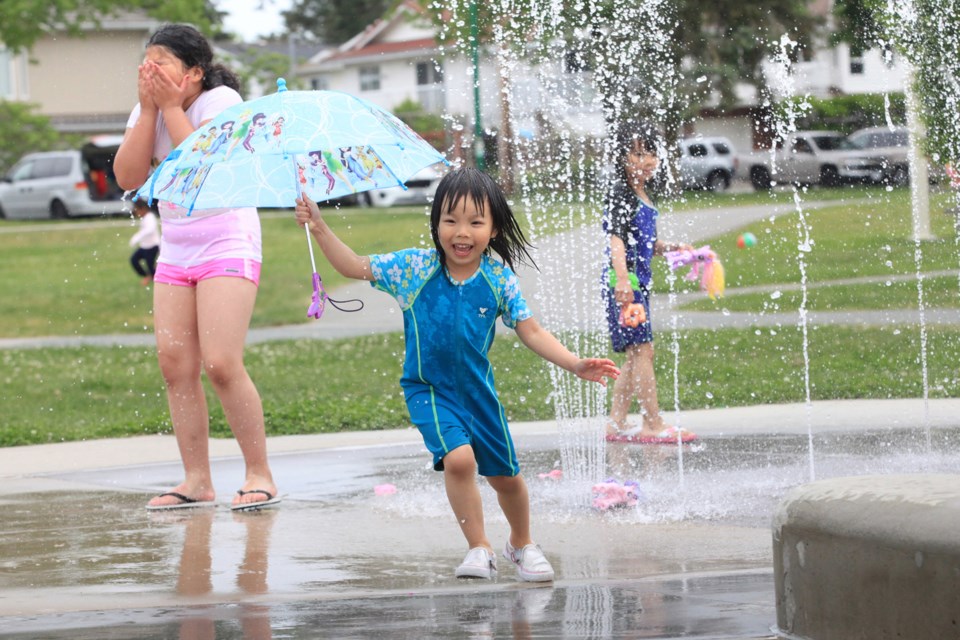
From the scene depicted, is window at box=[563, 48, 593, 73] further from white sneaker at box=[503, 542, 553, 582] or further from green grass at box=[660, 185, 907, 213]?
white sneaker at box=[503, 542, 553, 582]

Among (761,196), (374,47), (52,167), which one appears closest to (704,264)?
(761,196)

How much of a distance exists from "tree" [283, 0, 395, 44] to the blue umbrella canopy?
6926 centimetres

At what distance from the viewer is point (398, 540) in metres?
5.39

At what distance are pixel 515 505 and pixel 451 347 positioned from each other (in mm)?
536

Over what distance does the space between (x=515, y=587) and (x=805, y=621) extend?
3.38ft

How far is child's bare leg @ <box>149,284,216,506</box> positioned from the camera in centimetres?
595

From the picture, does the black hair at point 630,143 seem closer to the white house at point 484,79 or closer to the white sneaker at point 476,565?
the white sneaker at point 476,565

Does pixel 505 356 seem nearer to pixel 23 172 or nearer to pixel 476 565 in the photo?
pixel 476 565

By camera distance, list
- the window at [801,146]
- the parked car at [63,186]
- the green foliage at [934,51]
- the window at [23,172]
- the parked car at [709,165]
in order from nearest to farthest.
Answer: the green foliage at [934,51] < the parked car at [709,165] < the parked car at [63,186] < the window at [801,146] < the window at [23,172]

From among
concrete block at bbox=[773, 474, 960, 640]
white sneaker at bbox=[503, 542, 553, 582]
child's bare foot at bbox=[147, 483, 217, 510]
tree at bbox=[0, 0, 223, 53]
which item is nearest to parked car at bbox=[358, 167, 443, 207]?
tree at bbox=[0, 0, 223, 53]

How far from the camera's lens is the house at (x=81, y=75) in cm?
4897

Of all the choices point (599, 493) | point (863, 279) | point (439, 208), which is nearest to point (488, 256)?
point (439, 208)

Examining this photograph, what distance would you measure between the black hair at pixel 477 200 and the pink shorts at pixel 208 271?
1.33 m

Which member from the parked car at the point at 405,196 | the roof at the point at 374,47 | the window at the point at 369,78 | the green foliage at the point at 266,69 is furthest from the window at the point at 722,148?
the window at the point at 369,78
